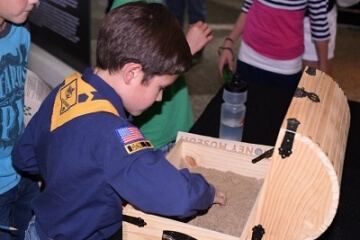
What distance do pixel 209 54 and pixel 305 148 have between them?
3.20m

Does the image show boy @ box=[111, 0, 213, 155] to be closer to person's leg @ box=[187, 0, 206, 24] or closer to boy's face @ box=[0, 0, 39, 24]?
boy's face @ box=[0, 0, 39, 24]

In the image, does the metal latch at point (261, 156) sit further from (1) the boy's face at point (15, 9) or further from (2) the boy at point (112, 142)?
(1) the boy's face at point (15, 9)

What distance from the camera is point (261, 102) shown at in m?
1.68

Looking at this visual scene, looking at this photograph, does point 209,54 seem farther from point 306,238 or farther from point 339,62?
point 306,238

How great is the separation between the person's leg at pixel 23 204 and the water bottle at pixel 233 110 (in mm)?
602

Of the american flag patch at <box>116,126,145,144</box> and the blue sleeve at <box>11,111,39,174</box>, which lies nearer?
the american flag patch at <box>116,126,145,144</box>

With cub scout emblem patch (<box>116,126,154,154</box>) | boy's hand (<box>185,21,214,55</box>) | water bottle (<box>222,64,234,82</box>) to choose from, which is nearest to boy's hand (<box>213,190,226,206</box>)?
cub scout emblem patch (<box>116,126,154,154</box>)

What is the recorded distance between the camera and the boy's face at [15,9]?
123 centimetres

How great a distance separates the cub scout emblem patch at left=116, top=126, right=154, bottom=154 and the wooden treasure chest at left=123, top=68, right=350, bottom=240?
155 millimetres

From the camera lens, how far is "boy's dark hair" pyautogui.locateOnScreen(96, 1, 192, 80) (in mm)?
1032

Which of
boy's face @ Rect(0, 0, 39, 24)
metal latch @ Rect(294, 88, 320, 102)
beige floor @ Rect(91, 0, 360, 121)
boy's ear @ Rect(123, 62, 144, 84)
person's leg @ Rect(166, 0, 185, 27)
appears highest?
boy's face @ Rect(0, 0, 39, 24)

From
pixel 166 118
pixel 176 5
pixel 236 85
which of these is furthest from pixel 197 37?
pixel 176 5

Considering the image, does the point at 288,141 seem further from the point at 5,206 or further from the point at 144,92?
the point at 5,206

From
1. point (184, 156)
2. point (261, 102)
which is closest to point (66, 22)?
point (261, 102)
